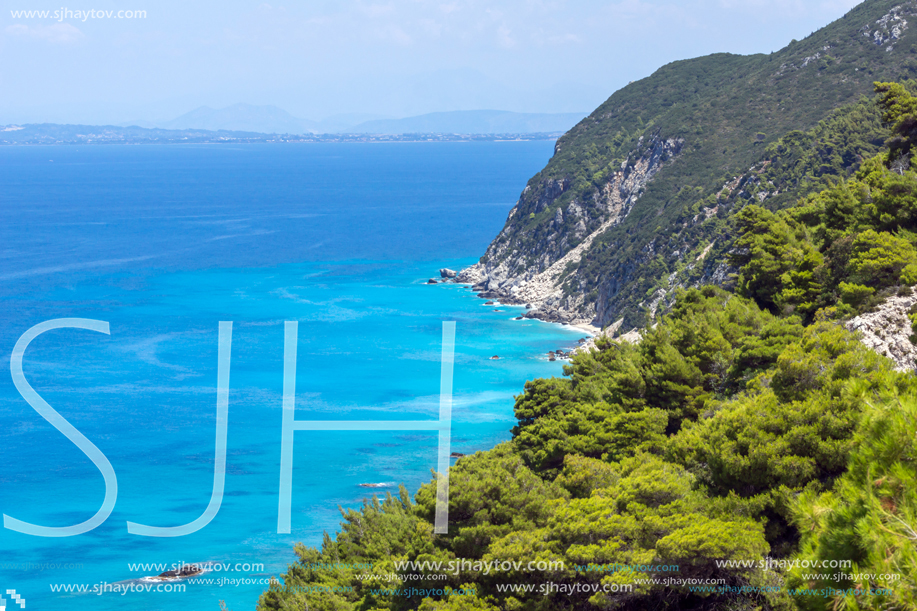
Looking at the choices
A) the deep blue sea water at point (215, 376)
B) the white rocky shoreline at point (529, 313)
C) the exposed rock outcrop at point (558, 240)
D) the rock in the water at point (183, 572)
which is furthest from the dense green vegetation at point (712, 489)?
the exposed rock outcrop at point (558, 240)

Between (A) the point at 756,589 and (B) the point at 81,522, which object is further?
(B) the point at 81,522

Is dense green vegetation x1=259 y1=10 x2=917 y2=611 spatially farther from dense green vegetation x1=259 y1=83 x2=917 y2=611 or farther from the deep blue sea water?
the deep blue sea water

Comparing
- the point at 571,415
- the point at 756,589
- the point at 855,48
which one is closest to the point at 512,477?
the point at 756,589

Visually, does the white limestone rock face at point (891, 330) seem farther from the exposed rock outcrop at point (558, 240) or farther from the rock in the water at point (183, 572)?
the exposed rock outcrop at point (558, 240)

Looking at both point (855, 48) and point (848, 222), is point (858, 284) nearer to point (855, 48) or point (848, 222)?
point (848, 222)

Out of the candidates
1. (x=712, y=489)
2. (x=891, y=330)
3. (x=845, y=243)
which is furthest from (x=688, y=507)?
(x=845, y=243)

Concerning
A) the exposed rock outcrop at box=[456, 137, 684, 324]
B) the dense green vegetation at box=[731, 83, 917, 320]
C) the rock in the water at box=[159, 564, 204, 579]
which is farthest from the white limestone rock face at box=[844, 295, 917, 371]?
the exposed rock outcrop at box=[456, 137, 684, 324]
